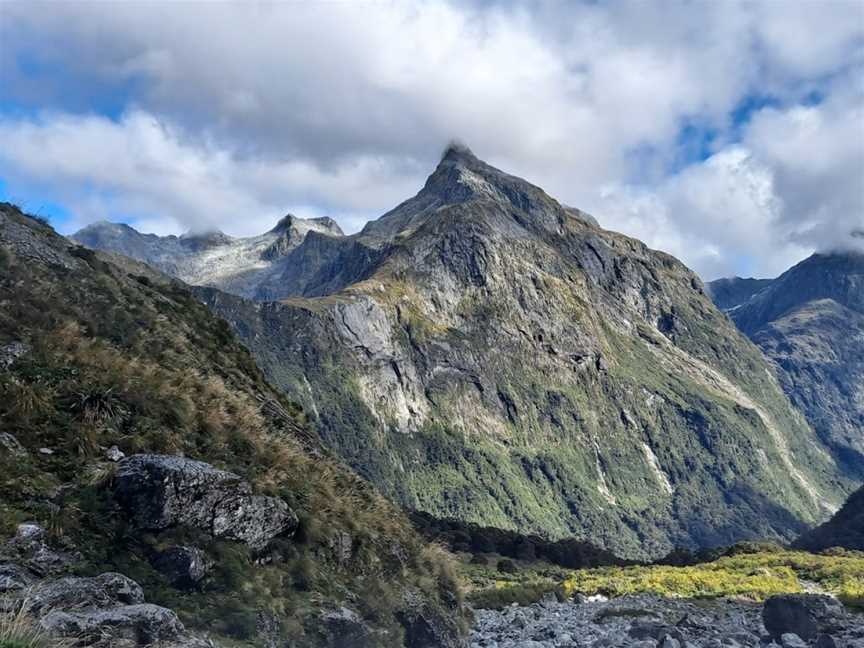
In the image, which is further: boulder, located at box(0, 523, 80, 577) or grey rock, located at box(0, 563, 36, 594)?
boulder, located at box(0, 523, 80, 577)

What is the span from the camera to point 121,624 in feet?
35.1

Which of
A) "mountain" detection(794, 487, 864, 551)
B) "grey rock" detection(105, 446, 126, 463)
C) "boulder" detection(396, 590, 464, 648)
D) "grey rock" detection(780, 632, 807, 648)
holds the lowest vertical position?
"mountain" detection(794, 487, 864, 551)

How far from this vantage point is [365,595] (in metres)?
17.6

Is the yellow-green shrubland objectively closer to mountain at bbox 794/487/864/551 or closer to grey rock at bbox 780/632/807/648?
grey rock at bbox 780/632/807/648

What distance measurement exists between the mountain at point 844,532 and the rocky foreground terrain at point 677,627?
417ft

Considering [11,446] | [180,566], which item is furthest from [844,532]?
[11,446]

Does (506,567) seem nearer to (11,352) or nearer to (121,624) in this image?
(11,352)

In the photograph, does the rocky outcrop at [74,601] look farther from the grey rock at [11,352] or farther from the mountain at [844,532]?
the mountain at [844,532]

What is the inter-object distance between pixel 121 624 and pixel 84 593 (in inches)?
50.8

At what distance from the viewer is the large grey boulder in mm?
14609

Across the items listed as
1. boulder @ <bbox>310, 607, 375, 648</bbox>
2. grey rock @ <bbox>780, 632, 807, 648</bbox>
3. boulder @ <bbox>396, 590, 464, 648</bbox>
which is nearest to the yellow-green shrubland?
grey rock @ <bbox>780, 632, 807, 648</bbox>

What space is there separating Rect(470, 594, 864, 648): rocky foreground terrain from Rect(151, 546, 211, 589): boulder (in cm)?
1324

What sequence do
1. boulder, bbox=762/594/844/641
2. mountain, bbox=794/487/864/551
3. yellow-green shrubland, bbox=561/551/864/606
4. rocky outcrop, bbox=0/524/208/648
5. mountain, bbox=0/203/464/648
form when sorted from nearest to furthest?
rocky outcrop, bbox=0/524/208/648 → mountain, bbox=0/203/464/648 → boulder, bbox=762/594/844/641 → yellow-green shrubland, bbox=561/551/864/606 → mountain, bbox=794/487/864/551

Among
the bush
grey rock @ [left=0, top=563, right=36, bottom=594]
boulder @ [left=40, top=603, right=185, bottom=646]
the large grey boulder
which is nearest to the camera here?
boulder @ [left=40, top=603, right=185, bottom=646]
